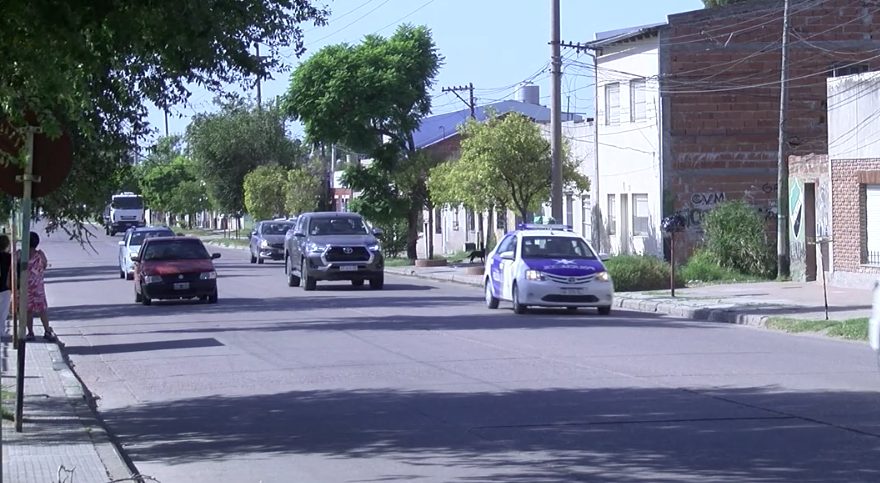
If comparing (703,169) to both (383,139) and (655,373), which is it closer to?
(383,139)

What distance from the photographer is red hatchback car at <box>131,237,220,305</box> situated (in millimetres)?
30000

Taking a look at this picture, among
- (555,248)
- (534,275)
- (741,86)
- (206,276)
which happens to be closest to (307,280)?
(206,276)

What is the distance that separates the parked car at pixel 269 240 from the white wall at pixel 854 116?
26.7 meters

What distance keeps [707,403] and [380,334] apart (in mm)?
9018

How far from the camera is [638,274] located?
3191 centimetres

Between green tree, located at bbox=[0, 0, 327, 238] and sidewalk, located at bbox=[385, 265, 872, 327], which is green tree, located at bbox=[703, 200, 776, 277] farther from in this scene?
green tree, located at bbox=[0, 0, 327, 238]

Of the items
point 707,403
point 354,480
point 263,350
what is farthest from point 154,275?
point 354,480

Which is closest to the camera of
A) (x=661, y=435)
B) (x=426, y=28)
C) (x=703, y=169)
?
(x=661, y=435)

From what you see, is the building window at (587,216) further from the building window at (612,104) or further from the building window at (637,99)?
the building window at (637,99)

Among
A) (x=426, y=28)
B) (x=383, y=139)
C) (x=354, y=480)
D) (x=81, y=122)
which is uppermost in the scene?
(x=426, y=28)

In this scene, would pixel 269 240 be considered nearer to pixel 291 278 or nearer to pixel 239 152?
pixel 291 278

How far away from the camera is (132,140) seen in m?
15.3

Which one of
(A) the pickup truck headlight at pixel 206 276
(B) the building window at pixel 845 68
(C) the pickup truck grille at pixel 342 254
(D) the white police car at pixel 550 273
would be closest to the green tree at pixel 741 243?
(B) the building window at pixel 845 68

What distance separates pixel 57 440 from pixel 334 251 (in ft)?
74.3
